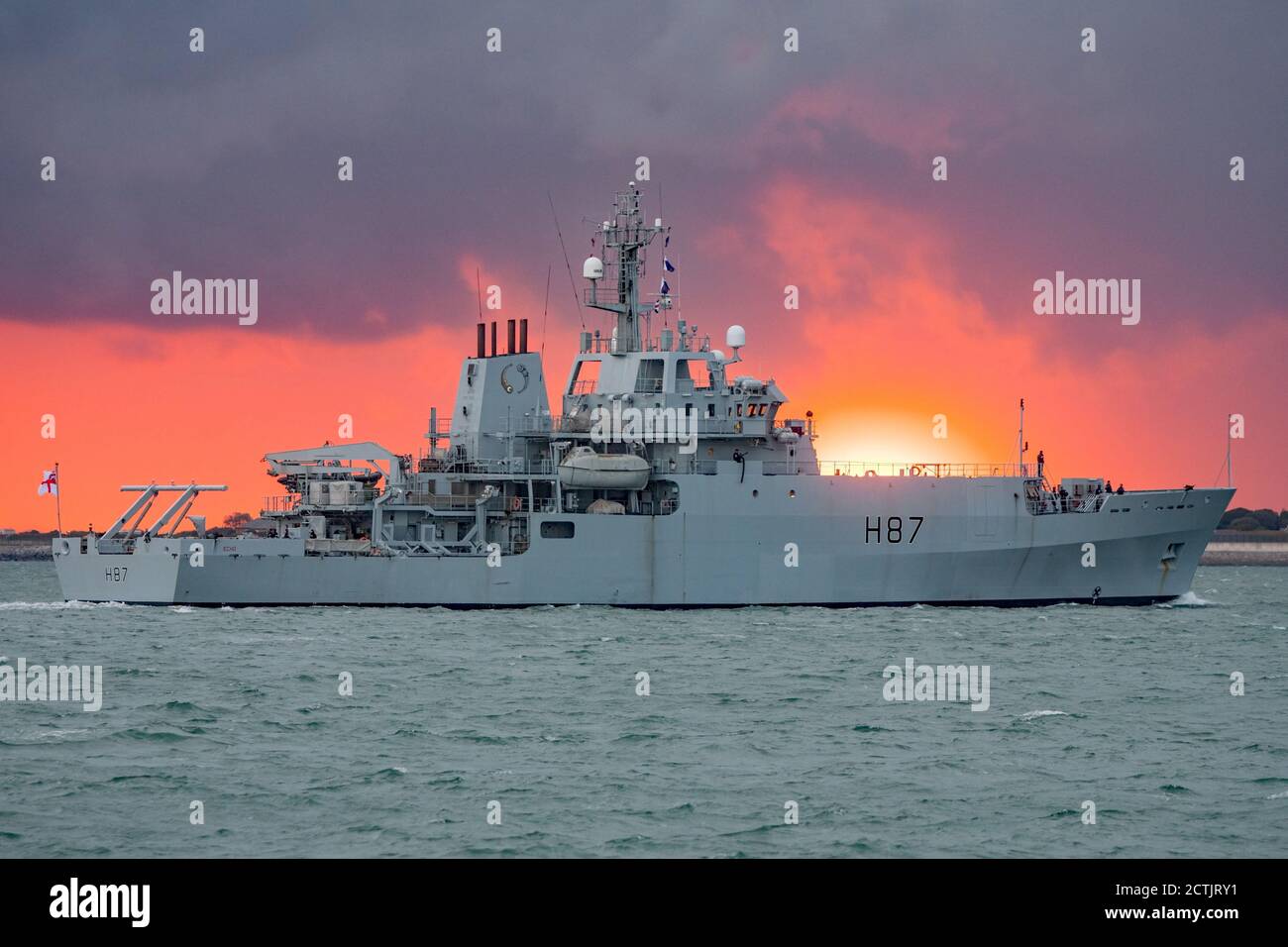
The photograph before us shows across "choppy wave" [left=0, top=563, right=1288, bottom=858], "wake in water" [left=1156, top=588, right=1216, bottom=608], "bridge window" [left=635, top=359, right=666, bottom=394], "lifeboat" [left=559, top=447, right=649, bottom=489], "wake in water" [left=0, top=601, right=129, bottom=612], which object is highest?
A: "bridge window" [left=635, top=359, right=666, bottom=394]

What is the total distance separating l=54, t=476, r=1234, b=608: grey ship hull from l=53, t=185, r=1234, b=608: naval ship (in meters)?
0.05

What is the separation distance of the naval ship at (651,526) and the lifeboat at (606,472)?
5cm

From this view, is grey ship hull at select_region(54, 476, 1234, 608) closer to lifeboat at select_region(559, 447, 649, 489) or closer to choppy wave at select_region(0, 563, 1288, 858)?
lifeboat at select_region(559, 447, 649, 489)

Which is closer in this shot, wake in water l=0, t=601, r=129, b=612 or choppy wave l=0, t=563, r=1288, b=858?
choppy wave l=0, t=563, r=1288, b=858

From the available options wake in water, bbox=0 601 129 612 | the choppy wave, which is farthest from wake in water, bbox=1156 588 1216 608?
wake in water, bbox=0 601 129 612

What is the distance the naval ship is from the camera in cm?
4022

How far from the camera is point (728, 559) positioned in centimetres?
4088

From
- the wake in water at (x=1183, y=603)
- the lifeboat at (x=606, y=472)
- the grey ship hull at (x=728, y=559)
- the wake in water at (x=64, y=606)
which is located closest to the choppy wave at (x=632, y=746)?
the grey ship hull at (x=728, y=559)

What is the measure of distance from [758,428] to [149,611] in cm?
1687

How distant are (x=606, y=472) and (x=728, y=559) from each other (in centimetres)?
405

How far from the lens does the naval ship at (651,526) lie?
40219 mm

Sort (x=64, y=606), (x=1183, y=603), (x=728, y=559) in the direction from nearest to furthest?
(x=728, y=559) → (x=64, y=606) → (x=1183, y=603)

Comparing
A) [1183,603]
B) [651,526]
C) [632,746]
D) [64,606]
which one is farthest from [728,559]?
[632,746]

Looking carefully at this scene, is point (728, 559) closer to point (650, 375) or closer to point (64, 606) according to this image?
point (650, 375)
